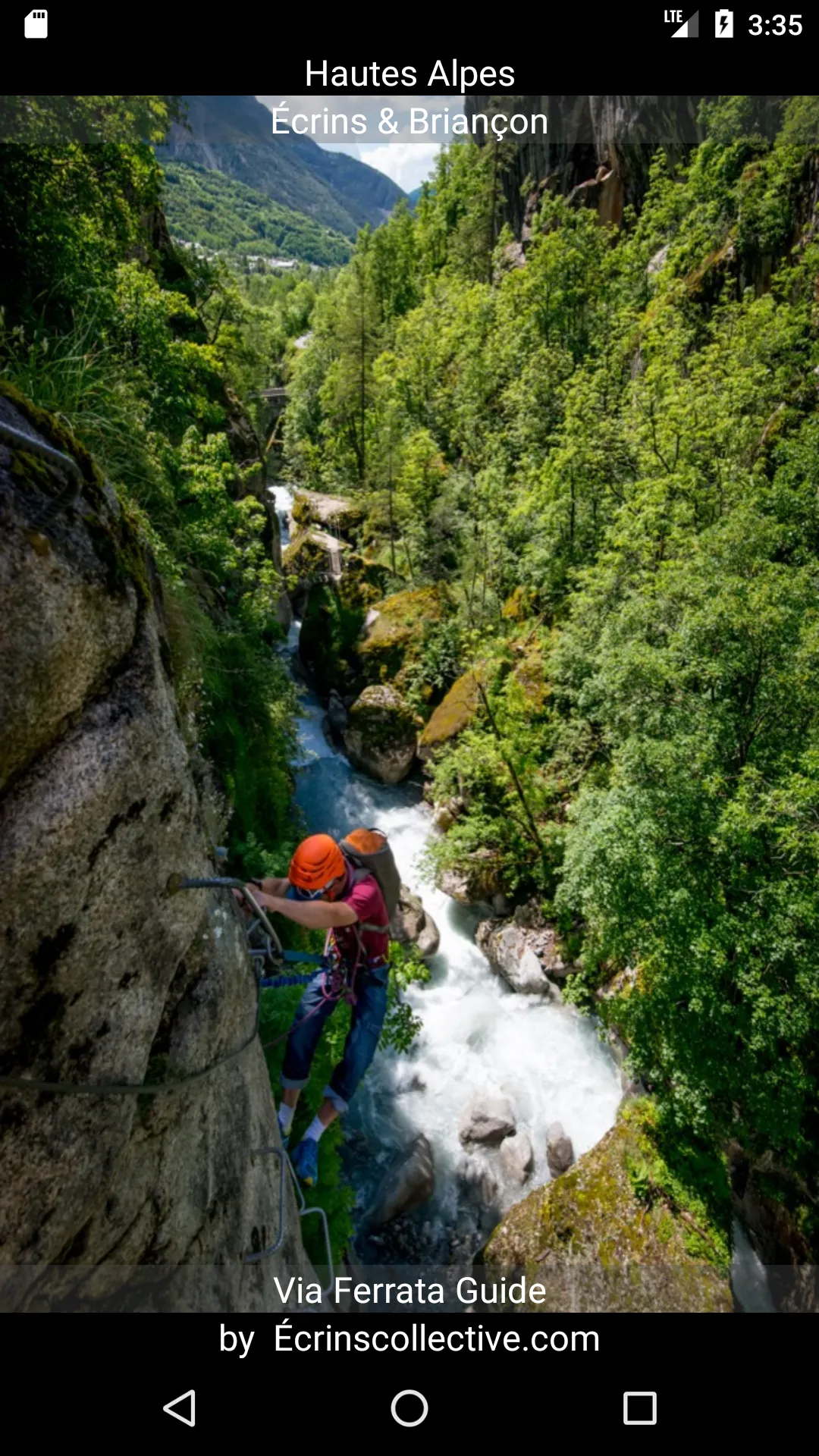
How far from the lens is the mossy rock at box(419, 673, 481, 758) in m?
20.6

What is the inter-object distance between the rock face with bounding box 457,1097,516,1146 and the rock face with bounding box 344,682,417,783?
1152cm

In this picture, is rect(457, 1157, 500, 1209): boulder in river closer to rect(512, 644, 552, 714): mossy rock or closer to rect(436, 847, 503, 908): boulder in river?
rect(436, 847, 503, 908): boulder in river

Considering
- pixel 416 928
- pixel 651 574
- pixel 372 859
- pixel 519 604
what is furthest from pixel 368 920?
pixel 519 604

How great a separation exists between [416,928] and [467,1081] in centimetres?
382

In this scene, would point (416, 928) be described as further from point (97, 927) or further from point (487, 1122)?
point (97, 927)

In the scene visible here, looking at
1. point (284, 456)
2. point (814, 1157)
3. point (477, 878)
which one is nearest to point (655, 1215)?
point (814, 1157)

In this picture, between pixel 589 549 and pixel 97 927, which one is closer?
pixel 97 927

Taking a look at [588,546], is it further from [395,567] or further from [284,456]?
[284,456]

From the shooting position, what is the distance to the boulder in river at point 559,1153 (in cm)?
1245

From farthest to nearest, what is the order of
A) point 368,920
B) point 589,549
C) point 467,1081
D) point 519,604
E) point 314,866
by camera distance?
1. point 519,604
2. point 589,549
3. point 467,1081
4. point 368,920
5. point 314,866

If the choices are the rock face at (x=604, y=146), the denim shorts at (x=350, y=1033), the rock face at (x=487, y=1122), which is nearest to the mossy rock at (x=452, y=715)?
the rock face at (x=487, y=1122)

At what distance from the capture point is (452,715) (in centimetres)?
2123

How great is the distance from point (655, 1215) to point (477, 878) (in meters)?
8.58
